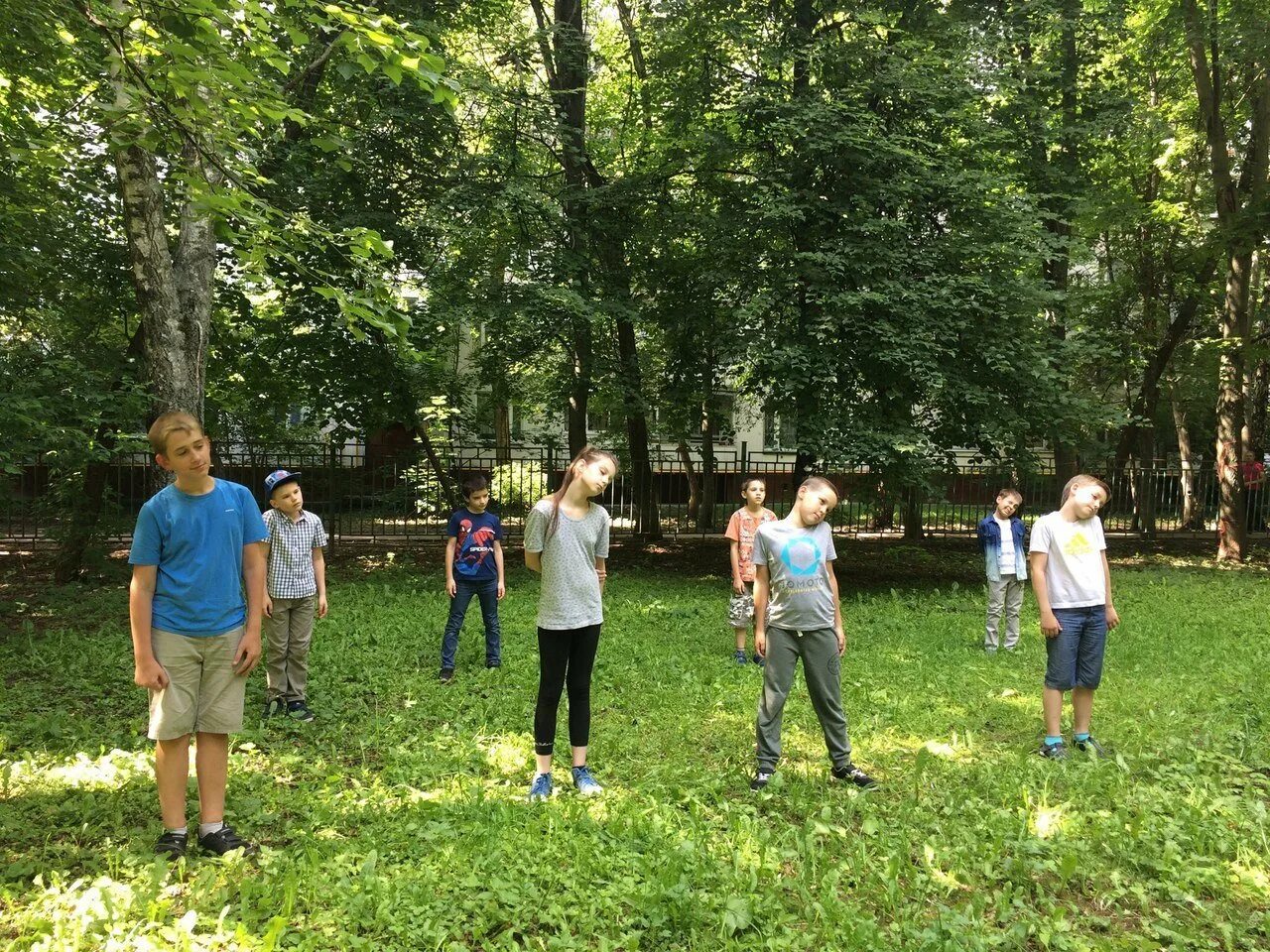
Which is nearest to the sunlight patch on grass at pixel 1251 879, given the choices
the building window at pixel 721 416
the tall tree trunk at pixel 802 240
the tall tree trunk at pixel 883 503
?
the tall tree trunk at pixel 802 240

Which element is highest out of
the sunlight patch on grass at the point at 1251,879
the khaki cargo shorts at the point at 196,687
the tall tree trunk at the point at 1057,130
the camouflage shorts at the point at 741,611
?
the tall tree trunk at the point at 1057,130

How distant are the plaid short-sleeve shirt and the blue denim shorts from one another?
16.5 ft

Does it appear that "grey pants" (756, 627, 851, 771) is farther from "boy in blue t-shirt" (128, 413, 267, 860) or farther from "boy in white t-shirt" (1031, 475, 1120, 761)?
"boy in blue t-shirt" (128, 413, 267, 860)

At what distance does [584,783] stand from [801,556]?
174cm

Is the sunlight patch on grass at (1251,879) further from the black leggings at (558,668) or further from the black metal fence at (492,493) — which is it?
the black metal fence at (492,493)

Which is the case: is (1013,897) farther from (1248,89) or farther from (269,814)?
(1248,89)

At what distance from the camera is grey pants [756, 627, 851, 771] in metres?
4.54

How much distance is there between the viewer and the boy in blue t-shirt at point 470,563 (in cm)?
689

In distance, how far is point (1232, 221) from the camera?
14273mm

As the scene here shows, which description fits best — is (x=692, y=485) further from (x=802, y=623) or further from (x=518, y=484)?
(x=802, y=623)

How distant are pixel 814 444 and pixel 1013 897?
8.20 meters

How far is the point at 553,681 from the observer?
4316mm

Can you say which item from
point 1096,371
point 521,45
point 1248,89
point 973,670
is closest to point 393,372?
point 521,45

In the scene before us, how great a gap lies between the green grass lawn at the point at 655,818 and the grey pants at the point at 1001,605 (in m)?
0.81
